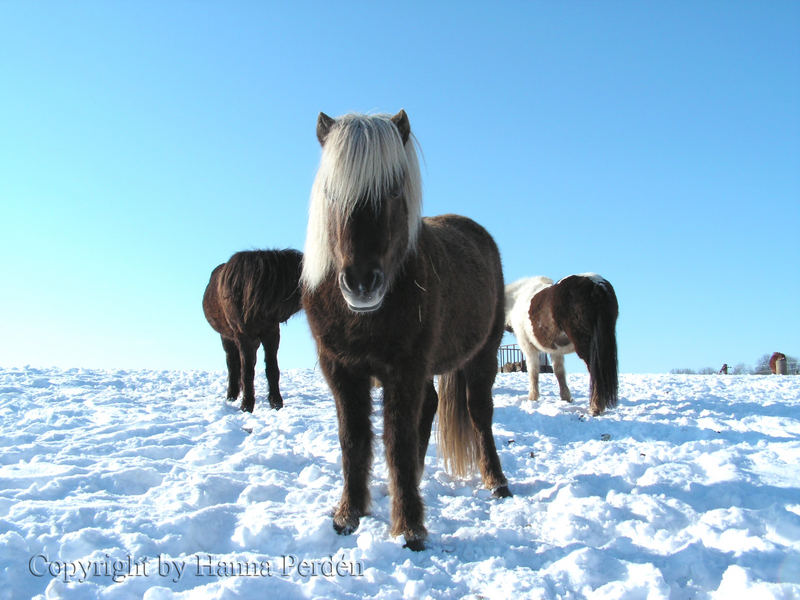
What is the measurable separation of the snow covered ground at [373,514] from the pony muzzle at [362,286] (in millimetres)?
1274

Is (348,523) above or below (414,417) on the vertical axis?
below

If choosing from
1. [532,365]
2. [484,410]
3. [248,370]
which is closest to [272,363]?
[248,370]

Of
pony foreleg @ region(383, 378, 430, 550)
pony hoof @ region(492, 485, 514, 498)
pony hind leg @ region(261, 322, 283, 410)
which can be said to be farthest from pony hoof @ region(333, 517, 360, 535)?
pony hind leg @ region(261, 322, 283, 410)

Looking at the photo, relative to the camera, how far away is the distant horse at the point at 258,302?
7379mm

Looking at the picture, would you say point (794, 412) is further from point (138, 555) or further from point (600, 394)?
point (138, 555)

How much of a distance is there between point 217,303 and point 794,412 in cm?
857

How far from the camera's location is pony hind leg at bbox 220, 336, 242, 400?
843 centimetres

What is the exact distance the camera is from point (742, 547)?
9.20 feet

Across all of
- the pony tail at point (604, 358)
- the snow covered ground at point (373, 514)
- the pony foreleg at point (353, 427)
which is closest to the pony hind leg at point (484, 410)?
the snow covered ground at point (373, 514)

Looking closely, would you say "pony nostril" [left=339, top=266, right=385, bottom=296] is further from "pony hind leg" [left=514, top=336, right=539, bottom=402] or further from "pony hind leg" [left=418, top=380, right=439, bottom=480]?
"pony hind leg" [left=514, top=336, right=539, bottom=402]

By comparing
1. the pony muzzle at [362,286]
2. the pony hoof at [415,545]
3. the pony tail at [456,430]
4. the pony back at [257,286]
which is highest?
the pony back at [257,286]

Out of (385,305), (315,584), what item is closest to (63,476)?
(315,584)

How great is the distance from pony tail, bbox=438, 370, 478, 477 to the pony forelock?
6.19ft

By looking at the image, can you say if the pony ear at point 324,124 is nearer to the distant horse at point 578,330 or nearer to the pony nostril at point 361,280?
the pony nostril at point 361,280
